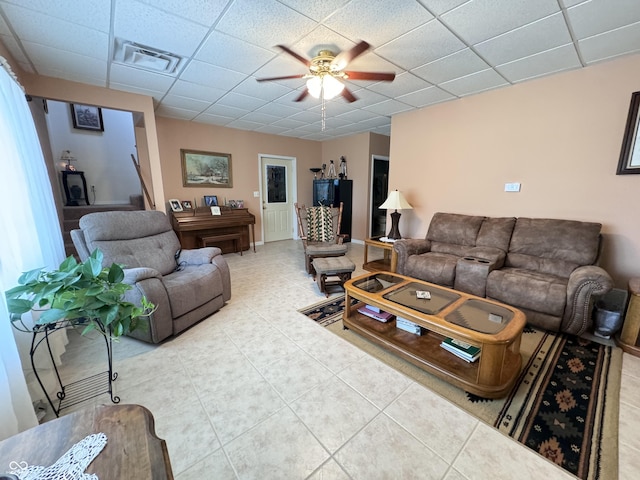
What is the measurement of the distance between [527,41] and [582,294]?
2.11 metres

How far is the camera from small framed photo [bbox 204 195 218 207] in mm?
4848

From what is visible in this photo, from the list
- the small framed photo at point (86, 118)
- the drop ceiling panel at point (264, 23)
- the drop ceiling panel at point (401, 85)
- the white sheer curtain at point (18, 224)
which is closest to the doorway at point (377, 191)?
the drop ceiling panel at point (401, 85)

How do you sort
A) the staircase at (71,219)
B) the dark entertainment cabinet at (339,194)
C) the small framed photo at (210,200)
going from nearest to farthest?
the staircase at (71,219) → the small framed photo at (210,200) → the dark entertainment cabinet at (339,194)

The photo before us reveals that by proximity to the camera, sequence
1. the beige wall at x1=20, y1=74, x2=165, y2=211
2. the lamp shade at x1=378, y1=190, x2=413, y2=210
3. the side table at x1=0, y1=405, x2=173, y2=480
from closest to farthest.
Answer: the side table at x1=0, y1=405, x2=173, y2=480 < the beige wall at x1=20, y1=74, x2=165, y2=211 < the lamp shade at x1=378, y1=190, x2=413, y2=210

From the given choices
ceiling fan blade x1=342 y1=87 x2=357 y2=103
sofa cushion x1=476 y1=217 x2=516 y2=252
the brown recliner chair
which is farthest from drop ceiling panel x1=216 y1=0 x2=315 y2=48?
sofa cushion x1=476 y1=217 x2=516 y2=252

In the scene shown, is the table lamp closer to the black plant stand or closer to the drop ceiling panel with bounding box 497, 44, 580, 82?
the drop ceiling panel with bounding box 497, 44, 580, 82

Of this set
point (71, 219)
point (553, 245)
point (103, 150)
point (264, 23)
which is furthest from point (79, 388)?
point (103, 150)

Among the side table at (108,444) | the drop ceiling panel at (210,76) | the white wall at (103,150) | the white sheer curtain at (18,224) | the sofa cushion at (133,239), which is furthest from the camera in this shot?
the white wall at (103,150)

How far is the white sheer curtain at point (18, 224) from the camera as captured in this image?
1.16 meters

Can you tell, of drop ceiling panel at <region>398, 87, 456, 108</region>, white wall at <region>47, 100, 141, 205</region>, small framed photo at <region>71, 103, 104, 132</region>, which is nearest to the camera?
drop ceiling panel at <region>398, 87, 456, 108</region>

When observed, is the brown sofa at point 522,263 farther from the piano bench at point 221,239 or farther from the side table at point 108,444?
the piano bench at point 221,239

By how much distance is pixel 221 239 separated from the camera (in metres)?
4.67

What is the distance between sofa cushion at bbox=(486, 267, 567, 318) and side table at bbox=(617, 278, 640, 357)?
0.38 metres

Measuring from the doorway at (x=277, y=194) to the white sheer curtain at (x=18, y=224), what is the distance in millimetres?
3671
